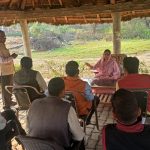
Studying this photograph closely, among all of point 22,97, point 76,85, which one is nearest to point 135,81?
point 76,85

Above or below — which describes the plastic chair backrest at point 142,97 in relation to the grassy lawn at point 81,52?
above

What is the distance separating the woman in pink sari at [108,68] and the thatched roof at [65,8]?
4.36ft

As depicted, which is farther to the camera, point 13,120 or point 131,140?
point 13,120

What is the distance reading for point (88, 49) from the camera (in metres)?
18.8

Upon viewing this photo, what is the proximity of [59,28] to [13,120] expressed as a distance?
1901 centimetres

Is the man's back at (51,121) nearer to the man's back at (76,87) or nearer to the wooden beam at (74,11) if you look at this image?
the man's back at (76,87)

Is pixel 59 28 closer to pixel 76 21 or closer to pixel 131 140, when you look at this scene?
pixel 76 21

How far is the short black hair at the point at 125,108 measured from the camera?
90.8 inches

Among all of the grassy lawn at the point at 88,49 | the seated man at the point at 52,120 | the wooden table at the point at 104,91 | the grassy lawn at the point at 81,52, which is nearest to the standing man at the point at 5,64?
the wooden table at the point at 104,91

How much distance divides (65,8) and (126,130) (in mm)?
6319

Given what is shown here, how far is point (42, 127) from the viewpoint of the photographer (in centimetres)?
309

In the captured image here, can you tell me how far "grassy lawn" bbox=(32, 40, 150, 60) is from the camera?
1731 centimetres

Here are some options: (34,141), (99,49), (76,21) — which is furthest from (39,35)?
(34,141)

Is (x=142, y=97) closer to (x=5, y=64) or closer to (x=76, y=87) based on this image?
(x=76, y=87)
